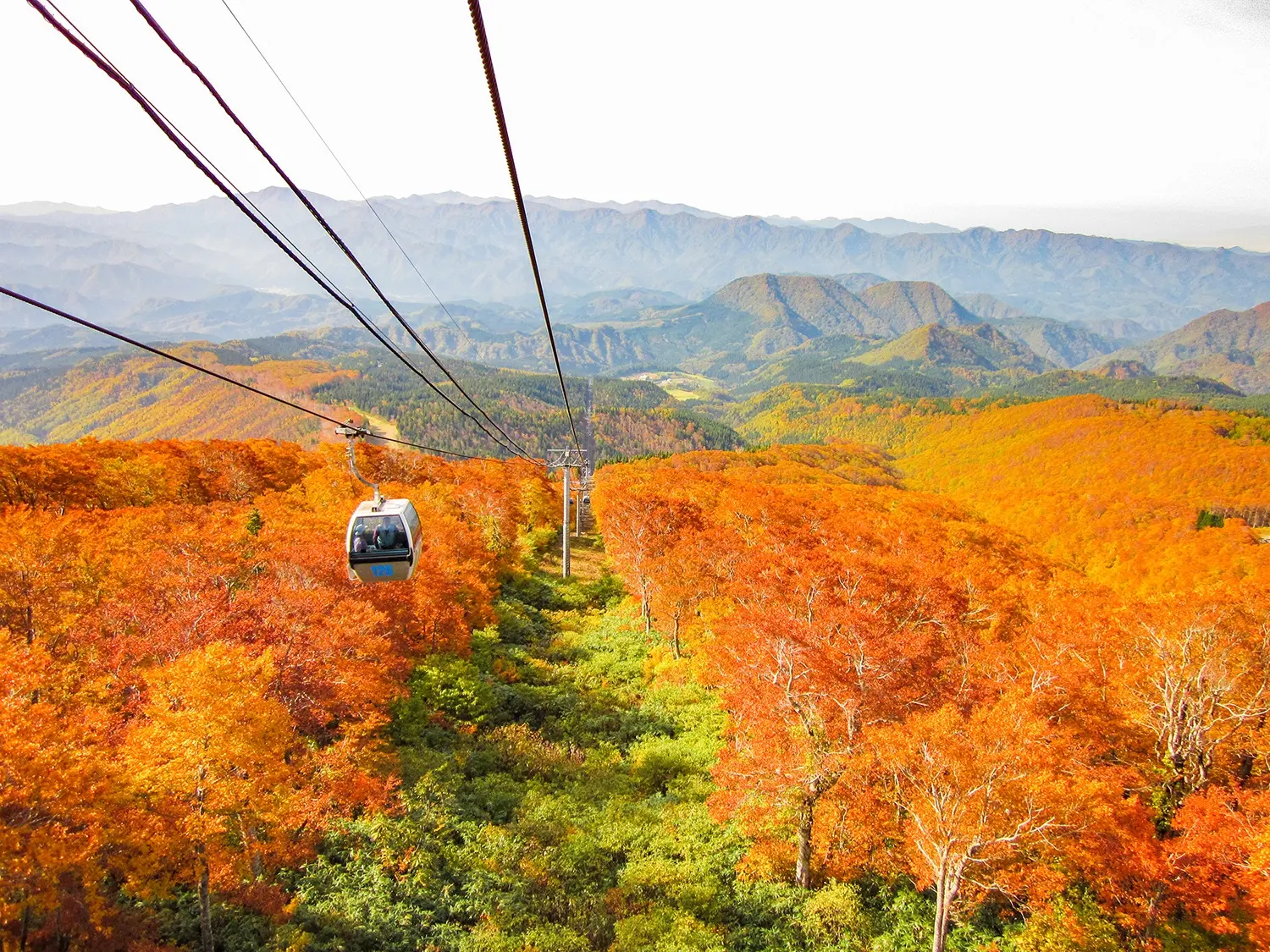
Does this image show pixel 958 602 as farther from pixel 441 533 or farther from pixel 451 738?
pixel 441 533

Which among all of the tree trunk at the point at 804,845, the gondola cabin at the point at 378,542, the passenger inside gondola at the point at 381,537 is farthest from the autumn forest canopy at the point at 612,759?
the passenger inside gondola at the point at 381,537

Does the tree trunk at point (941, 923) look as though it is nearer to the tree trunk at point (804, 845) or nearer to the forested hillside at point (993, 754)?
the forested hillside at point (993, 754)

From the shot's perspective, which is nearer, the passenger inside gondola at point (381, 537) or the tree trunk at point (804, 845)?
the passenger inside gondola at point (381, 537)

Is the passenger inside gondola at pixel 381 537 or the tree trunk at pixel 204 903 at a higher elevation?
the passenger inside gondola at pixel 381 537

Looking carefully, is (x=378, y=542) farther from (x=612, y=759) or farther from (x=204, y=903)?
(x=612, y=759)

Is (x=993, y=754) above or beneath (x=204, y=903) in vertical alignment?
above

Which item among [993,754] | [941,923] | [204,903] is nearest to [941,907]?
[941,923]

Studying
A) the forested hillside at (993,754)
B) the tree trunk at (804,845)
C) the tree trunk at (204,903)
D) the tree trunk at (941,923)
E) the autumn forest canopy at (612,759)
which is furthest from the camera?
the tree trunk at (804,845)
